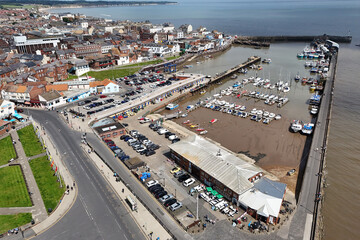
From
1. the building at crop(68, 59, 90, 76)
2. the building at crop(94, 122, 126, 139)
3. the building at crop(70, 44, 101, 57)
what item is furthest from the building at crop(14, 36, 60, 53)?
the building at crop(94, 122, 126, 139)

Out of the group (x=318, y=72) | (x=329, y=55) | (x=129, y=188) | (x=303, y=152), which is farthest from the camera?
(x=329, y=55)

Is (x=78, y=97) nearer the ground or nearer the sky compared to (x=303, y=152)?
nearer the sky

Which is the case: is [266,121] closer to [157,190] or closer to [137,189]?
[157,190]

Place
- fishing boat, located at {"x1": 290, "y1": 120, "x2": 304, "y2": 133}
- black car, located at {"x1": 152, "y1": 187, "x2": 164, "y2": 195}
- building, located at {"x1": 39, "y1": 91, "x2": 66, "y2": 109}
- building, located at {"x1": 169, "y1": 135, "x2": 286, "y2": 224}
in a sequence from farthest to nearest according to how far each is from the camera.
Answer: building, located at {"x1": 39, "y1": 91, "x2": 66, "y2": 109} → fishing boat, located at {"x1": 290, "y1": 120, "x2": 304, "y2": 133} → black car, located at {"x1": 152, "y1": 187, "x2": 164, "y2": 195} → building, located at {"x1": 169, "y1": 135, "x2": 286, "y2": 224}

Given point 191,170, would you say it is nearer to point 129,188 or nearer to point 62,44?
point 129,188

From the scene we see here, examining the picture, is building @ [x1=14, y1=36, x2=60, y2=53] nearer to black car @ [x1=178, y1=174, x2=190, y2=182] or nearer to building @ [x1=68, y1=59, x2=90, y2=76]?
building @ [x1=68, y1=59, x2=90, y2=76]

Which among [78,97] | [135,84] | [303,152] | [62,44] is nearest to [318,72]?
[303,152]

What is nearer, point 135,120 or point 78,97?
point 135,120
